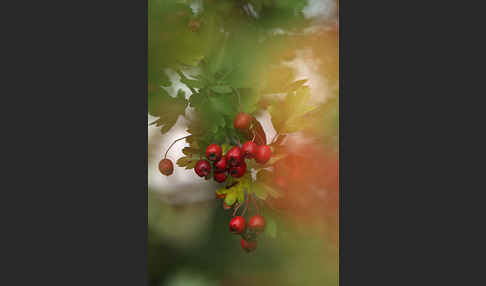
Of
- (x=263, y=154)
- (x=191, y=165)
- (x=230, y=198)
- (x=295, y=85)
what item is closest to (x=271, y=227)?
(x=230, y=198)

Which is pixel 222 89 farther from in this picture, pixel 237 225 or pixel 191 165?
pixel 237 225

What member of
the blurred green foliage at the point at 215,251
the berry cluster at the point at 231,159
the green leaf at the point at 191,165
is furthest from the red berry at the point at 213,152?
the blurred green foliage at the point at 215,251

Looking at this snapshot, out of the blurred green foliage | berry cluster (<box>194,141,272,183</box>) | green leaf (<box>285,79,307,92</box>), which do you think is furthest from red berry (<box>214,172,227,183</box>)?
green leaf (<box>285,79,307,92</box>)

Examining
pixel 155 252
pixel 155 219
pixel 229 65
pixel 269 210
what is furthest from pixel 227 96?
pixel 155 252

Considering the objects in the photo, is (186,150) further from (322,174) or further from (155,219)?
(322,174)

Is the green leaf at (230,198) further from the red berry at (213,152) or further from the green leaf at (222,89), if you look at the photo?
the green leaf at (222,89)

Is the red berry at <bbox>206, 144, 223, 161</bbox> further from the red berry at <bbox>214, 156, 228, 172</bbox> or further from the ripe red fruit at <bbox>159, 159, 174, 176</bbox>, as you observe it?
the ripe red fruit at <bbox>159, 159, 174, 176</bbox>
